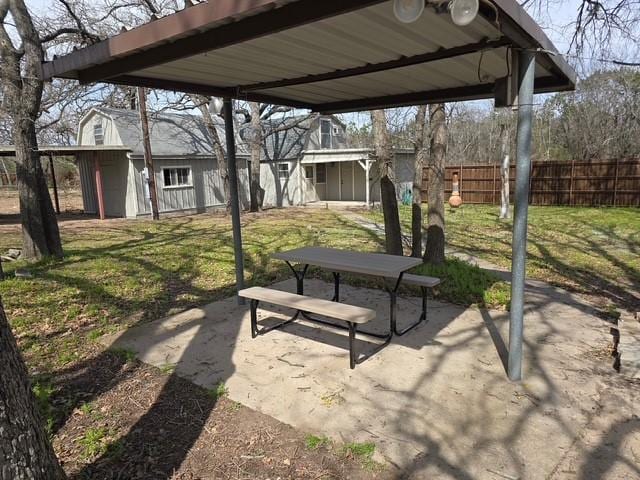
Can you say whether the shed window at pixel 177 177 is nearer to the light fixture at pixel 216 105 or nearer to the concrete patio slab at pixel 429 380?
the light fixture at pixel 216 105

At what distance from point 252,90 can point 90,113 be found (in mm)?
14847

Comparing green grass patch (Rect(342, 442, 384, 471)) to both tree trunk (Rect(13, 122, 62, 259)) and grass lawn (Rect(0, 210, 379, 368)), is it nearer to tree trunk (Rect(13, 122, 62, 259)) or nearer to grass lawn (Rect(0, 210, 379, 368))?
grass lawn (Rect(0, 210, 379, 368))

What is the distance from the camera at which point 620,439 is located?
8.28 ft

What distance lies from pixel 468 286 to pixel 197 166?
14.2 meters

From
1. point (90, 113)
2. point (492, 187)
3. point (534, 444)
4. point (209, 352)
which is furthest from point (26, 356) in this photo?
point (492, 187)

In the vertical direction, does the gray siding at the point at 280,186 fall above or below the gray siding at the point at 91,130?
below

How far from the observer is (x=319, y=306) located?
3625mm

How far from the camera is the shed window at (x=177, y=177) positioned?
16125 mm

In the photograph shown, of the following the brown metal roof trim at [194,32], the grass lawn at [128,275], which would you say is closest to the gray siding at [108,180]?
the grass lawn at [128,275]

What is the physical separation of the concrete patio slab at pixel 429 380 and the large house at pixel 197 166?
404 inches

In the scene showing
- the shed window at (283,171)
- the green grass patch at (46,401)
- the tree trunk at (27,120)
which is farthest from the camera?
the shed window at (283,171)

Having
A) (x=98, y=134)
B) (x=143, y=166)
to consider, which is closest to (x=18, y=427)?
(x=143, y=166)

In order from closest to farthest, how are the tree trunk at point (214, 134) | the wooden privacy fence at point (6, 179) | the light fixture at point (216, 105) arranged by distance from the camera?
the light fixture at point (216, 105) → the tree trunk at point (214, 134) → the wooden privacy fence at point (6, 179)

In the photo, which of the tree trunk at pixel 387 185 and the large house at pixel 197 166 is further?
the large house at pixel 197 166
